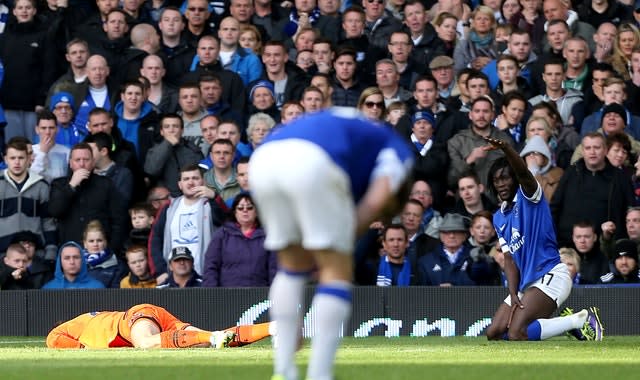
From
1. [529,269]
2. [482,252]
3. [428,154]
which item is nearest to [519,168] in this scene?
[529,269]

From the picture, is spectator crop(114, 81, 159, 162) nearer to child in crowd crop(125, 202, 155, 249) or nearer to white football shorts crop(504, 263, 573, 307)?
child in crowd crop(125, 202, 155, 249)

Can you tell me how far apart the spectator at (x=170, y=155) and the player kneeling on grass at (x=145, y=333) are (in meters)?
4.79

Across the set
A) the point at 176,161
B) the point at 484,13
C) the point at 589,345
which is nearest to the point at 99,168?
the point at 176,161

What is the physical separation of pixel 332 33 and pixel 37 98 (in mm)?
4077

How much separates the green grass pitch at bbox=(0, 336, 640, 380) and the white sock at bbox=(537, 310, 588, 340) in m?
0.40

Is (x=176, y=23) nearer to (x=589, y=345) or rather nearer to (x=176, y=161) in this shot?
(x=176, y=161)

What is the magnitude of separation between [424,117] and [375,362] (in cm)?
→ 759

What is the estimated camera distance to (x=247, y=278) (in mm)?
16547

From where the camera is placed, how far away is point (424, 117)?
17.7 metres

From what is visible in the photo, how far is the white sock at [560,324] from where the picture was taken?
1398 centimetres

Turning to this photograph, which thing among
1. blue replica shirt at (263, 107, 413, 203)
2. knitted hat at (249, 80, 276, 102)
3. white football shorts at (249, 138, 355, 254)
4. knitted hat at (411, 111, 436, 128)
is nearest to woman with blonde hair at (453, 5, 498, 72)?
knitted hat at (411, 111, 436, 128)

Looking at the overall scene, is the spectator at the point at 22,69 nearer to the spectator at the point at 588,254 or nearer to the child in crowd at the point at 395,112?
the child in crowd at the point at 395,112

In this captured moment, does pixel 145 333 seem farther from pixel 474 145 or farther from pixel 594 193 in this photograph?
pixel 594 193

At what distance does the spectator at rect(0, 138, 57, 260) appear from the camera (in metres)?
17.4
